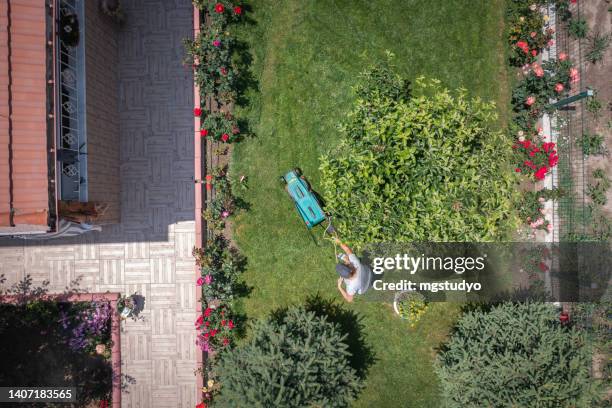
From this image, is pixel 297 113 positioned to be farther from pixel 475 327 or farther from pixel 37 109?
pixel 475 327

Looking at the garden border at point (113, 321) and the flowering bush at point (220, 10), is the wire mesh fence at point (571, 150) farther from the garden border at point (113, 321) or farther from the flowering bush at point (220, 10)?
the garden border at point (113, 321)

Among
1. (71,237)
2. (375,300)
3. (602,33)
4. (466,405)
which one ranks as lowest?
(466,405)

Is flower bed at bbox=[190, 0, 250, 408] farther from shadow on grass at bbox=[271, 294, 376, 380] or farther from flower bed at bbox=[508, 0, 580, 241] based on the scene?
flower bed at bbox=[508, 0, 580, 241]

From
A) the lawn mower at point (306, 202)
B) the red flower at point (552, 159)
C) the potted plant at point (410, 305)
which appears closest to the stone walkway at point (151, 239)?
the lawn mower at point (306, 202)

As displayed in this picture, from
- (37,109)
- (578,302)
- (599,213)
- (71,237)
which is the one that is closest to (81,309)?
(71,237)

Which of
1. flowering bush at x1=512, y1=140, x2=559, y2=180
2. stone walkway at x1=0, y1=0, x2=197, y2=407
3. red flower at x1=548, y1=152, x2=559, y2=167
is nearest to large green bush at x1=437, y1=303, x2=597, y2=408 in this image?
flowering bush at x1=512, y1=140, x2=559, y2=180

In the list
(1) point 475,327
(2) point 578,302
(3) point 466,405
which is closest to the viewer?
(3) point 466,405
